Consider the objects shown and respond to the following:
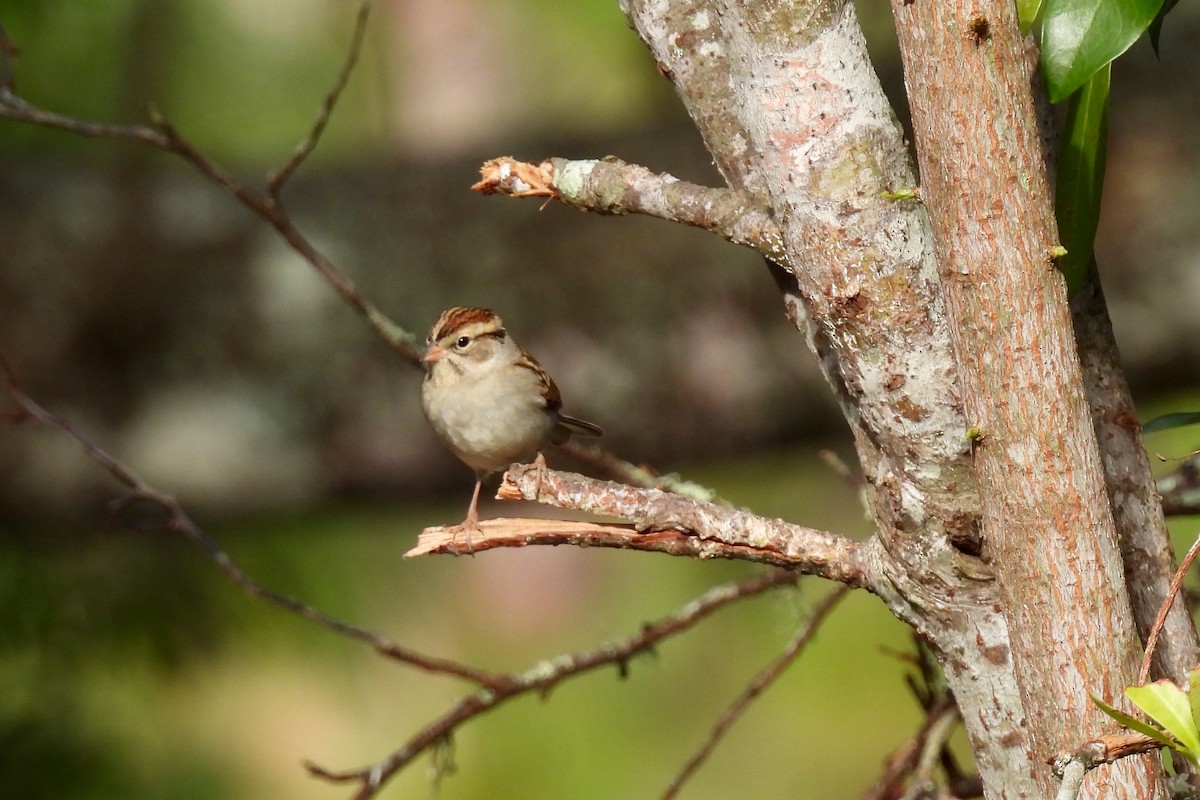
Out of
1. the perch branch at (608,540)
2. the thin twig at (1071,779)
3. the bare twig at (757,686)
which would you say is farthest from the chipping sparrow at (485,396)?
the thin twig at (1071,779)

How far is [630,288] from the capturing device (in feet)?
9.48

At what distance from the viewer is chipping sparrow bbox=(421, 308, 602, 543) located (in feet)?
7.89

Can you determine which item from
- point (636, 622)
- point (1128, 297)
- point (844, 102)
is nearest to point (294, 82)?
point (636, 622)

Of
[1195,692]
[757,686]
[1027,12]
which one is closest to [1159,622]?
[1195,692]

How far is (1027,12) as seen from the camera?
1.07m

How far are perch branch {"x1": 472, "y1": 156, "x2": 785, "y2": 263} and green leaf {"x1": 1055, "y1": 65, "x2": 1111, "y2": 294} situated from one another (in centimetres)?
27

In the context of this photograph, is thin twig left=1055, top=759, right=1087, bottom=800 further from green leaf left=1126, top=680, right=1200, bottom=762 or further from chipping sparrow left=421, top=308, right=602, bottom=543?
chipping sparrow left=421, top=308, right=602, bottom=543

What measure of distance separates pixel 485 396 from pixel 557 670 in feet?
1.97

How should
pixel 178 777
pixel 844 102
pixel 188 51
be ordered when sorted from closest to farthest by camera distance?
pixel 844 102
pixel 178 777
pixel 188 51

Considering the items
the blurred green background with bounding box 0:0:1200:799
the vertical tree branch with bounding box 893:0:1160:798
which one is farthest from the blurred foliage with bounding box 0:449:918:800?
the vertical tree branch with bounding box 893:0:1160:798

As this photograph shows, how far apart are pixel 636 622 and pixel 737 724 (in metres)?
0.61

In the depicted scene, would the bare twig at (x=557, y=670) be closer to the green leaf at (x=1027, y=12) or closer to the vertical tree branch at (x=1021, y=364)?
the vertical tree branch at (x=1021, y=364)

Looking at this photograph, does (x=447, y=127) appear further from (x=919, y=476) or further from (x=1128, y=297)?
(x=919, y=476)

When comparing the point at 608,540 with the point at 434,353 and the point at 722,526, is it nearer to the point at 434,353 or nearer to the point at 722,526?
the point at 722,526
